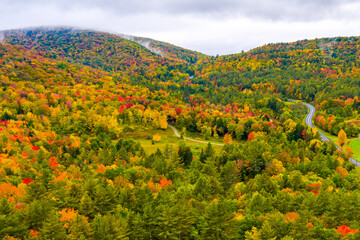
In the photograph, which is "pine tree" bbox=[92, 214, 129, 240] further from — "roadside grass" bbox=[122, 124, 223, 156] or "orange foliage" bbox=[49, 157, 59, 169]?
"roadside grass" bbox=[122, 124, 223, 156]

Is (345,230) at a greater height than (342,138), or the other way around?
(342,138)

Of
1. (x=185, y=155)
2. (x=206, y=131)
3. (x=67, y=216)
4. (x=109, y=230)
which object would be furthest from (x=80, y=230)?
(x=206, y=131)

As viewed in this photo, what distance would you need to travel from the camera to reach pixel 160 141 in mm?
128500

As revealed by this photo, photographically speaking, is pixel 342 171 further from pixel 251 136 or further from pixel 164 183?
pixel 164 183

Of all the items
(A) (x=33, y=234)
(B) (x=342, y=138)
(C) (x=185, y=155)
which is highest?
(B) (x=342, y=138)

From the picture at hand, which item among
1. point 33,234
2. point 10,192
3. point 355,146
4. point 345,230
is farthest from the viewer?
point 355,146

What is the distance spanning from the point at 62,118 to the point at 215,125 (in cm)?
9235

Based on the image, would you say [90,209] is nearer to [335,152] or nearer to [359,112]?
[335,152]

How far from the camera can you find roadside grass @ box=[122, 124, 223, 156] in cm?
11844

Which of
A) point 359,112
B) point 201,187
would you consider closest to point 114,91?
point 201,187

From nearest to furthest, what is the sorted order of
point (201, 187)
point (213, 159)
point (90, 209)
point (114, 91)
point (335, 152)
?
point (90, 209), point (201, 187), point (213, 159), point (335, 152), point (114, 91)

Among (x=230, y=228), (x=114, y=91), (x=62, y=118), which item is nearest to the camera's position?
(x=230, y=228)

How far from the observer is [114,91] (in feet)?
646

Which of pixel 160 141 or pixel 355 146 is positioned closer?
pixel 355 146
